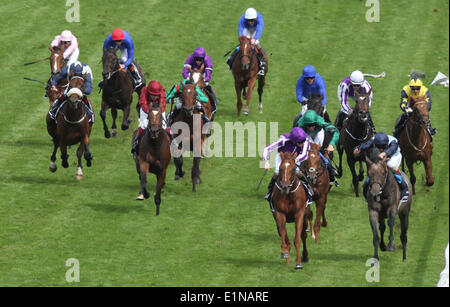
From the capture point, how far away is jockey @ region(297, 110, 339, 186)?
75.6ft

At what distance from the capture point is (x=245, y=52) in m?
31.5

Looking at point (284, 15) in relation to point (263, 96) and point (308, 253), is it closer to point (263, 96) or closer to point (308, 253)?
point (263, 96)

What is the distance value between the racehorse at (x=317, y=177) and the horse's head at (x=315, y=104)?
1.62m

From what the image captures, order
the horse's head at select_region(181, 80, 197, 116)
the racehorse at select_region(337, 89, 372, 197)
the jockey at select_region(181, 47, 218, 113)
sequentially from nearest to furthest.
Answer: the horse's head at select_region(181, 80, 197, 116)
the racehorse at select_region(337, 89, 372, 197)
the jockey at select_region(181, 47, 218, 113)

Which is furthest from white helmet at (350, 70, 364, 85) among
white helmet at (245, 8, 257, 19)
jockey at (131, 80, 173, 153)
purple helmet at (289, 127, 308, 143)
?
white helmet at (245, 8, 257, 19)

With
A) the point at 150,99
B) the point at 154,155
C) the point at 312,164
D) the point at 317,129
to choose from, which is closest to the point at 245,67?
the point at 150,99

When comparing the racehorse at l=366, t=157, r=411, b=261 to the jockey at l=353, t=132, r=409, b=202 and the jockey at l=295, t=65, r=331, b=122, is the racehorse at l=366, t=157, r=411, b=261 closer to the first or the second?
the jockey at l=353, t=132, r=409, b=202

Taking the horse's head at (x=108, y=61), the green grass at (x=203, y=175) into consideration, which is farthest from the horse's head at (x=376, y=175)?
the horse's head at (x=108, y=61)

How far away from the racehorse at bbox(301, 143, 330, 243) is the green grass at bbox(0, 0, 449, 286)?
0.81 metres

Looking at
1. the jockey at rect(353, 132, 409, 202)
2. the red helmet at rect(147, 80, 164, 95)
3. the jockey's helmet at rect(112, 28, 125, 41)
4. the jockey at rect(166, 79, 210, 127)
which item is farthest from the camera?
the jockey's helmet at rect(112, 28, 125, 41)

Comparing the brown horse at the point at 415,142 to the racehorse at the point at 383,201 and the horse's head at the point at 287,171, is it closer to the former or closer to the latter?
the racehorse at the point at 383,201

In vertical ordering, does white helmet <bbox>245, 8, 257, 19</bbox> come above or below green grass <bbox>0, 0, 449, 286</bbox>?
above

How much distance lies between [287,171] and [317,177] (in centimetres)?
206

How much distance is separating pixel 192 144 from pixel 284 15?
16.2 metres
